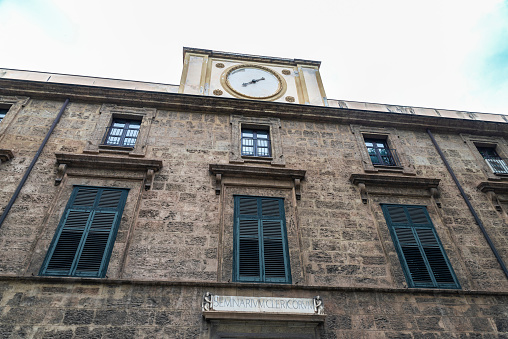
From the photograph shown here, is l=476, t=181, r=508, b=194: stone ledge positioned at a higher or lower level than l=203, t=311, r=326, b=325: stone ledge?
higher

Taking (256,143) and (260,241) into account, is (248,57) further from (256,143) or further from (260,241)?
(260,241)

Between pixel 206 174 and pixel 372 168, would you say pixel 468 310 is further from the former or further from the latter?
pixel 206 174

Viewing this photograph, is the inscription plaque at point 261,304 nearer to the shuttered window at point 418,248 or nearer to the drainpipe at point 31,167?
the shuttered window at point 418,248

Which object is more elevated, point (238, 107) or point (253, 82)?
point (253, 82)

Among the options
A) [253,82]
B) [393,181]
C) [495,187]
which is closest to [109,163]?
[253,82]

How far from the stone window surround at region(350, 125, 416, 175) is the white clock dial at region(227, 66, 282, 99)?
11.2 ft

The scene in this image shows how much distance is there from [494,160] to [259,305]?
9.71m

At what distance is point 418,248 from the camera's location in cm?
851

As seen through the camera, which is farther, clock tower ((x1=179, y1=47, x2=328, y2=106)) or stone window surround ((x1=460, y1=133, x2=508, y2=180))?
clock tower ((x1=179, y1=47, x2=328, y2=106))

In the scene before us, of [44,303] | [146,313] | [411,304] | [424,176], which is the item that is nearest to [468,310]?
[411,304]

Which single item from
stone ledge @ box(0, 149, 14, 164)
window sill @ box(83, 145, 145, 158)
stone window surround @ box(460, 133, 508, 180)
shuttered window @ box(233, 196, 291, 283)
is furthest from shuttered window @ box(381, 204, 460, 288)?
stone ledge @ box(0, 149, 14, 164)

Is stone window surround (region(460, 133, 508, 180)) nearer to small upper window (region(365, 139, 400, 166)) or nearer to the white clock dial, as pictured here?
small upper window (region(365, 139, 400, 166))

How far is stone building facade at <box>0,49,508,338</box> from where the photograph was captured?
676 cm

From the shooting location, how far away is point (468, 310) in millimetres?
7422
